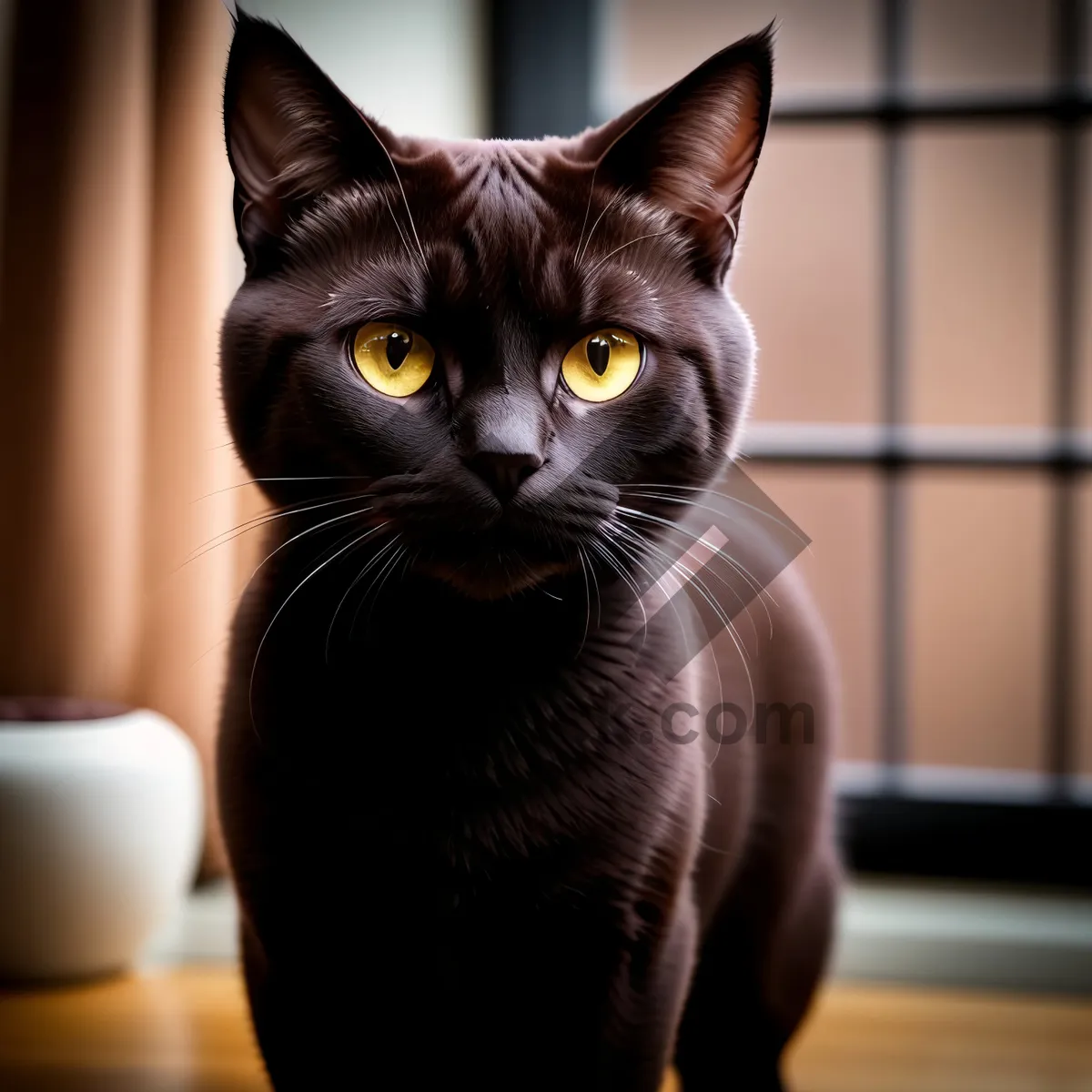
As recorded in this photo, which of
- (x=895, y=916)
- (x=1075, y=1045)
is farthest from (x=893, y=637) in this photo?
(x=1075, y=1045)

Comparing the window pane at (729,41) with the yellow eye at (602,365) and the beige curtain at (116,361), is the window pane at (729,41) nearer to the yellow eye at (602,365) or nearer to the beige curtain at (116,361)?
the beige curtain at (116,361)

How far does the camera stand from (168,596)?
3.26ft

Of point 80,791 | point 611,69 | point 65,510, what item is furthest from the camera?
point 611,69

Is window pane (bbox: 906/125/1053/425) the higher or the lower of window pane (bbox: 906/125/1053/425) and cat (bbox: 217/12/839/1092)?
the higher

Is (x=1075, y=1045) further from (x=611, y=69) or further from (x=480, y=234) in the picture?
(x=611, y=69)

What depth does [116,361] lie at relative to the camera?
3.10ft

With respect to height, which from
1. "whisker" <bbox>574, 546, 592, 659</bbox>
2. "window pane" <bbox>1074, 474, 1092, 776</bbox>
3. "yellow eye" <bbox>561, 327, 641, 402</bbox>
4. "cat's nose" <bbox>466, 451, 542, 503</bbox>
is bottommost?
"window pane" <bbox>1074, 474, 1092, 776</bbox>

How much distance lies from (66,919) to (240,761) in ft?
1.11

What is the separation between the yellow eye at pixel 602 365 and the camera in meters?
0.56

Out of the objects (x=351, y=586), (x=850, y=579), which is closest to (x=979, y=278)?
(x=850, y=579)

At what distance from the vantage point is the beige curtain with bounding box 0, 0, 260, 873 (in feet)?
2.83

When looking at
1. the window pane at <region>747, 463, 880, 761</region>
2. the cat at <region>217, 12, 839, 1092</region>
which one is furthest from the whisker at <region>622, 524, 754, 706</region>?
the window pane at <region>747, 463, 880, 761</region>

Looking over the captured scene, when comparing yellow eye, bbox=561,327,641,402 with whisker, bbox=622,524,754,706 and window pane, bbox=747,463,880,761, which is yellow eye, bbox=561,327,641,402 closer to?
whisker, bbox=622,524,754,706

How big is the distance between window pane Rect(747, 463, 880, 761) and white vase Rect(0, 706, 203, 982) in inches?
26.4
